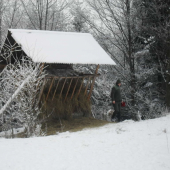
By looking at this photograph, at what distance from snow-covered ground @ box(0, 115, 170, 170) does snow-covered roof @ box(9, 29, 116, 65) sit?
9.68ft

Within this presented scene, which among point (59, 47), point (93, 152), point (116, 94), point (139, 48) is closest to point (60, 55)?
point (59, 47)

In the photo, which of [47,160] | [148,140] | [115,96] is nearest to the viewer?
[47,160]

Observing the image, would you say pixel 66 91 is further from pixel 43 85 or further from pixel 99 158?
pixel 99 158

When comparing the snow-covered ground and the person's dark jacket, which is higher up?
the person's dark jacket

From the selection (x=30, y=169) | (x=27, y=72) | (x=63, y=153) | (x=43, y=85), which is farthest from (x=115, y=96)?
(x=30, y=169)

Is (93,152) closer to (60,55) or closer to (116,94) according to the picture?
(60,55)

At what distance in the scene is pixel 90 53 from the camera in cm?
859

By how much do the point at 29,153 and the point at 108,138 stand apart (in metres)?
1.83

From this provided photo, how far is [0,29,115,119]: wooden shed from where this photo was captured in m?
7.72

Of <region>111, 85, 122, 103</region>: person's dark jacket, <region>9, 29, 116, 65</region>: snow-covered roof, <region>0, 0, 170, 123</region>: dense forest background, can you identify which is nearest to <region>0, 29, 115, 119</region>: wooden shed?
<region>9, 29, 116, 65</region>: snow-covered roof

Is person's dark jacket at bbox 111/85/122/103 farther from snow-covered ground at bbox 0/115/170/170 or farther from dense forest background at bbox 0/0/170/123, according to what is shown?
snow-covered ground at bbox 0/115/170/170

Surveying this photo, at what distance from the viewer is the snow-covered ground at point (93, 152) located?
3.73 meters

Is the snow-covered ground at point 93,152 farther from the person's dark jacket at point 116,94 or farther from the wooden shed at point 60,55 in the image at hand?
the person's dark jacket at point 116,94

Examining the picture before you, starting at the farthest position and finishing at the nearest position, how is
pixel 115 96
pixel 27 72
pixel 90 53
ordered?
pixel 115 96 < pixel 90 53 < pixel 27 72
